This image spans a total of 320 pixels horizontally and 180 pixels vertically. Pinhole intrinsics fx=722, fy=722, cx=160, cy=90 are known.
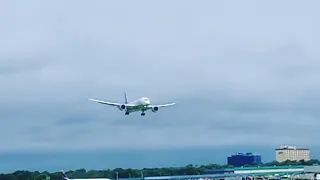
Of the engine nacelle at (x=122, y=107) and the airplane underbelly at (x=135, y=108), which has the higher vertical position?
the engine nacelle at (x=122, y=107)

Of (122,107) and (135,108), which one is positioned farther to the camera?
(122,107)

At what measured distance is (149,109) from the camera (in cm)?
13300

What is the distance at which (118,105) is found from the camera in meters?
135

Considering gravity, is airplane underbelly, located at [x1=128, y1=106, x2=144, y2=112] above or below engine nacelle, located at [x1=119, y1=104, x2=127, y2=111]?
below

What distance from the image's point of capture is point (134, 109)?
433 ft

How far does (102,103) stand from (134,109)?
30.7 ft

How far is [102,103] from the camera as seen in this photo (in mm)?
138875

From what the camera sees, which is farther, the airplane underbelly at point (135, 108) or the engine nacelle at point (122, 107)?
Answer: the engine nacelle at point (122, 107)

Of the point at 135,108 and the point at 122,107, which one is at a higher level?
the point at 122,107

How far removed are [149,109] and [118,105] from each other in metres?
6.24

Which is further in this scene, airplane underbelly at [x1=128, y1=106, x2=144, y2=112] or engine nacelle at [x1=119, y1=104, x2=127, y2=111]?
engine nacelle at [x1=119, y1=104, x2=127, y2=111]
